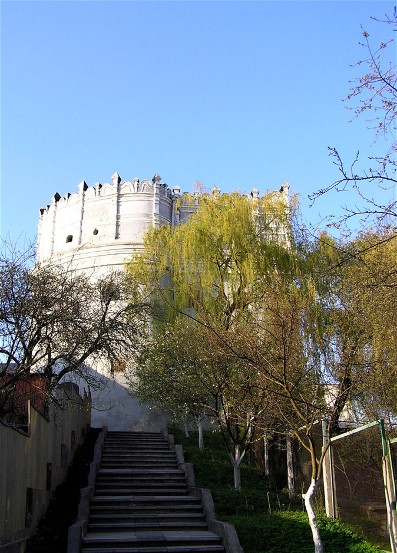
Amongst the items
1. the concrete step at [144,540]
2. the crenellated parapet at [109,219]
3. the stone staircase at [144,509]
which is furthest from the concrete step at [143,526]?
the crenellated parapet at [109,219]

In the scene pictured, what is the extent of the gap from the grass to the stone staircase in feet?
2.17

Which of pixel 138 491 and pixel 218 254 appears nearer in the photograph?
pixel 138 491

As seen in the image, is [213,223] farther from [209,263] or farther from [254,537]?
[254,537]

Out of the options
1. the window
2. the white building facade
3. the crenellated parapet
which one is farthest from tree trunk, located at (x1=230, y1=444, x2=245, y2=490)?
the crenellated parapet

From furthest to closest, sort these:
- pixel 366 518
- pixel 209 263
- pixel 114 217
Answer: pixel 114 217 → pixel 209 263 → pixel 366 518

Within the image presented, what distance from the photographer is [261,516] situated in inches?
505

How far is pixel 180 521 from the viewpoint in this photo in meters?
12.6

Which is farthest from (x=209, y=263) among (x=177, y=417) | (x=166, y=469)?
(x=166, y=469)

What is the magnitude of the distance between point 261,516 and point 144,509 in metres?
2.52

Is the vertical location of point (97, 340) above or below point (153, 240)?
below

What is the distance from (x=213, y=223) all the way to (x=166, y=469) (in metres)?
9.03

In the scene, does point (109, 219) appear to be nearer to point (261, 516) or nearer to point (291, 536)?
point (261, 516)

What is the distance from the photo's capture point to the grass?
10930 mm

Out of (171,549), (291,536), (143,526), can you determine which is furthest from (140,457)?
(171,549)
